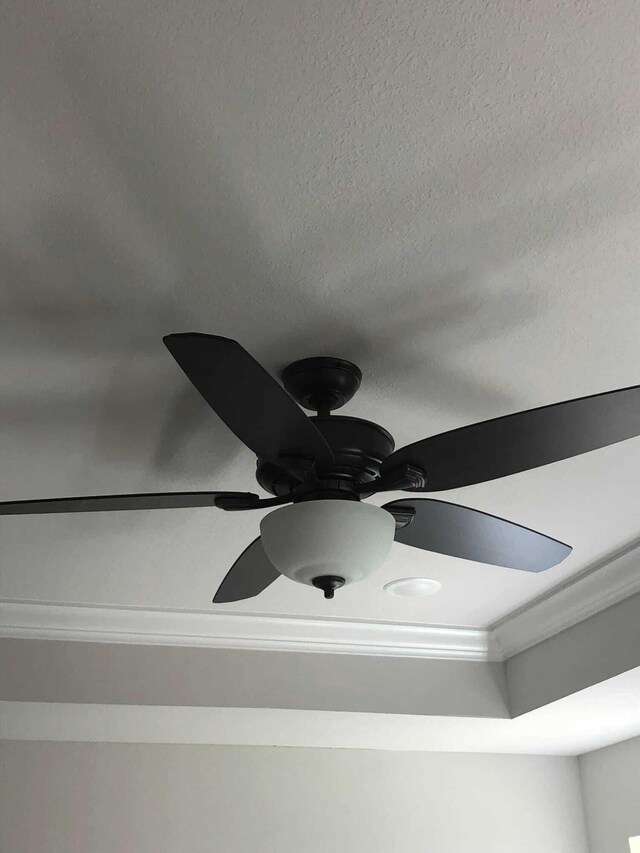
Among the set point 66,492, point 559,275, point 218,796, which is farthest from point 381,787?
point 559,275

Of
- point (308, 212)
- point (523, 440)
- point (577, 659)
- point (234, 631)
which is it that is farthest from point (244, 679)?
point (308, 212)

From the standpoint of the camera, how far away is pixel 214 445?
6.24 feet

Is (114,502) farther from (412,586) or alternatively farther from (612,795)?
(612,795)

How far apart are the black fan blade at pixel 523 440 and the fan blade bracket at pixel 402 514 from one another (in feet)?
0.39

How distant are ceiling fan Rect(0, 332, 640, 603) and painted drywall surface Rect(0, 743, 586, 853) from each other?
1.91 m

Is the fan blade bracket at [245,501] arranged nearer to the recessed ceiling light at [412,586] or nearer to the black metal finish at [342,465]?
the black metal finish at [342,465]

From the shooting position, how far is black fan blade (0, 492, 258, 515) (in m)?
1.55

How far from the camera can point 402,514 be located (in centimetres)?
166

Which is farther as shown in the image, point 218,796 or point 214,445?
point 218,796

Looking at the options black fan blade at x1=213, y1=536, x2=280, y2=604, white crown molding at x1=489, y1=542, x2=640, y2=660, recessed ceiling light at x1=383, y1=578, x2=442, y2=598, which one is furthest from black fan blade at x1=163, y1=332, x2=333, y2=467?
white crown molding at x1=489, y1=542, x2=640, y2=660

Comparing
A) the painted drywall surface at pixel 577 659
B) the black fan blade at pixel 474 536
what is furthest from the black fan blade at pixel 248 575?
the painted drywall surface at pixel 577 659

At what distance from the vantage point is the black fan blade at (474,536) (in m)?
1.66

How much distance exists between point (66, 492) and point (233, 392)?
3.24 feet

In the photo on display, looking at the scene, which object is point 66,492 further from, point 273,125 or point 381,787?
point 381,787
